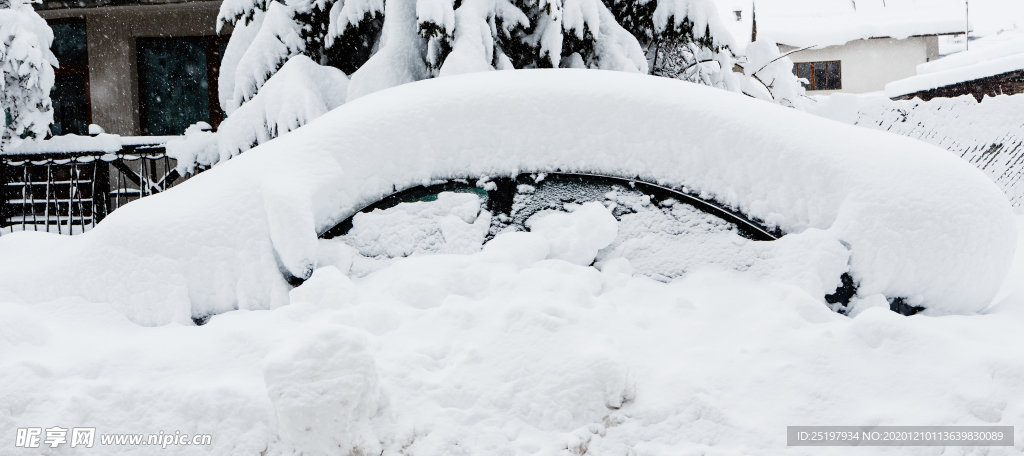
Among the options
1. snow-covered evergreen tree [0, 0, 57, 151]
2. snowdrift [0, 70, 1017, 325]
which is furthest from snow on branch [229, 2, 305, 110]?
snow-covered evergreen tree [0, 0, 57, 151]

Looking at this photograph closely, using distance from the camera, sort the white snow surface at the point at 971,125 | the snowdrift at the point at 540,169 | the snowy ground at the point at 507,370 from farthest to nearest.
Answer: the white snow surface at the point at 971,125 < the snowdrift at the point at 540,169 < the snowy ground at the point at 507,370

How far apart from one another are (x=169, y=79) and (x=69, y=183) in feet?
8.53

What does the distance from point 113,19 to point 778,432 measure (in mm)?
11472

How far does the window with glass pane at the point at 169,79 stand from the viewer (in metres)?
10.5

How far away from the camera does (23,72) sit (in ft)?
24.6

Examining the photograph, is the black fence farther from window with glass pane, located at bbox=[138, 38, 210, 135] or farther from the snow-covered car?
the snow-covered car

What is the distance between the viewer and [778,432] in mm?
1972

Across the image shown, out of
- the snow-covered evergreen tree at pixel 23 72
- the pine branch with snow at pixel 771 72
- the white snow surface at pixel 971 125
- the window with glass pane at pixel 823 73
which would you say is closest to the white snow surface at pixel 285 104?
the snow-covered evergreen tree at pixel 23 72

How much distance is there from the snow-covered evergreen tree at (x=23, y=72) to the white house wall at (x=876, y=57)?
18.6 m

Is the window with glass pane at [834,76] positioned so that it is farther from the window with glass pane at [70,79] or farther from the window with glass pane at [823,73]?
the window with glass pane at [70,79]

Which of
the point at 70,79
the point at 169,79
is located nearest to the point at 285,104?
the point at 169,79

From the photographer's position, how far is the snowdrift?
2.51 meters

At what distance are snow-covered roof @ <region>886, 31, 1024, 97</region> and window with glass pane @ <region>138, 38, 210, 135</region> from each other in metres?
13.0

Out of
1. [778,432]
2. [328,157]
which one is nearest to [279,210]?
[328,157]
